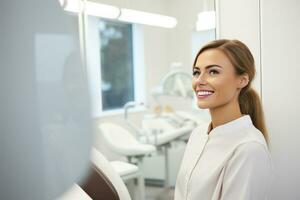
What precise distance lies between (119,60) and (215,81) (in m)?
1.71

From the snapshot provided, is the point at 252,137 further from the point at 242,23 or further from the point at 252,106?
the point at 242,23

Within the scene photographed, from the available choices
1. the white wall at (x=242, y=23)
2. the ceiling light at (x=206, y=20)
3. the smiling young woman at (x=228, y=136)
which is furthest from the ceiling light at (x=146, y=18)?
the smiling young woman at (x=228, y=136)

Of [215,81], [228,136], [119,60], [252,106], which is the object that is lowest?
[228,136]

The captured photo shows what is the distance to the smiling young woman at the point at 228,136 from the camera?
1.05 m

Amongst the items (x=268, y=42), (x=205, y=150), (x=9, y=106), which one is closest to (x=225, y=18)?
(x=268, y=42)

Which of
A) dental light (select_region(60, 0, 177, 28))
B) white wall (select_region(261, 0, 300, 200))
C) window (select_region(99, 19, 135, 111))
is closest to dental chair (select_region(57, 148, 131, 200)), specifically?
dental light (select_region(60, 0, 177, 28))

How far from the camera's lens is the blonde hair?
1160 mm

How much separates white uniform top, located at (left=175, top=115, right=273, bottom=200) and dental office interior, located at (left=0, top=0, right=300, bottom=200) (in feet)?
0.94

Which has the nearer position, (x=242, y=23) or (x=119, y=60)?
(x=242, y=23)

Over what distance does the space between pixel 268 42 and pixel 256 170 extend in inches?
36.8

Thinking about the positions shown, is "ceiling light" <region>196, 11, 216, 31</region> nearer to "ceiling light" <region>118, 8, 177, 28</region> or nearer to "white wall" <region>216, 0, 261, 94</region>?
"white wall" <region>216, 0, 261, 94</region>

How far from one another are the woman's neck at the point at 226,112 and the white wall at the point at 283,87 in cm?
63

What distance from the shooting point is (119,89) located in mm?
2545

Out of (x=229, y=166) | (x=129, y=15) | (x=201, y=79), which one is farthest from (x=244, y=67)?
(x=129, y=15)
